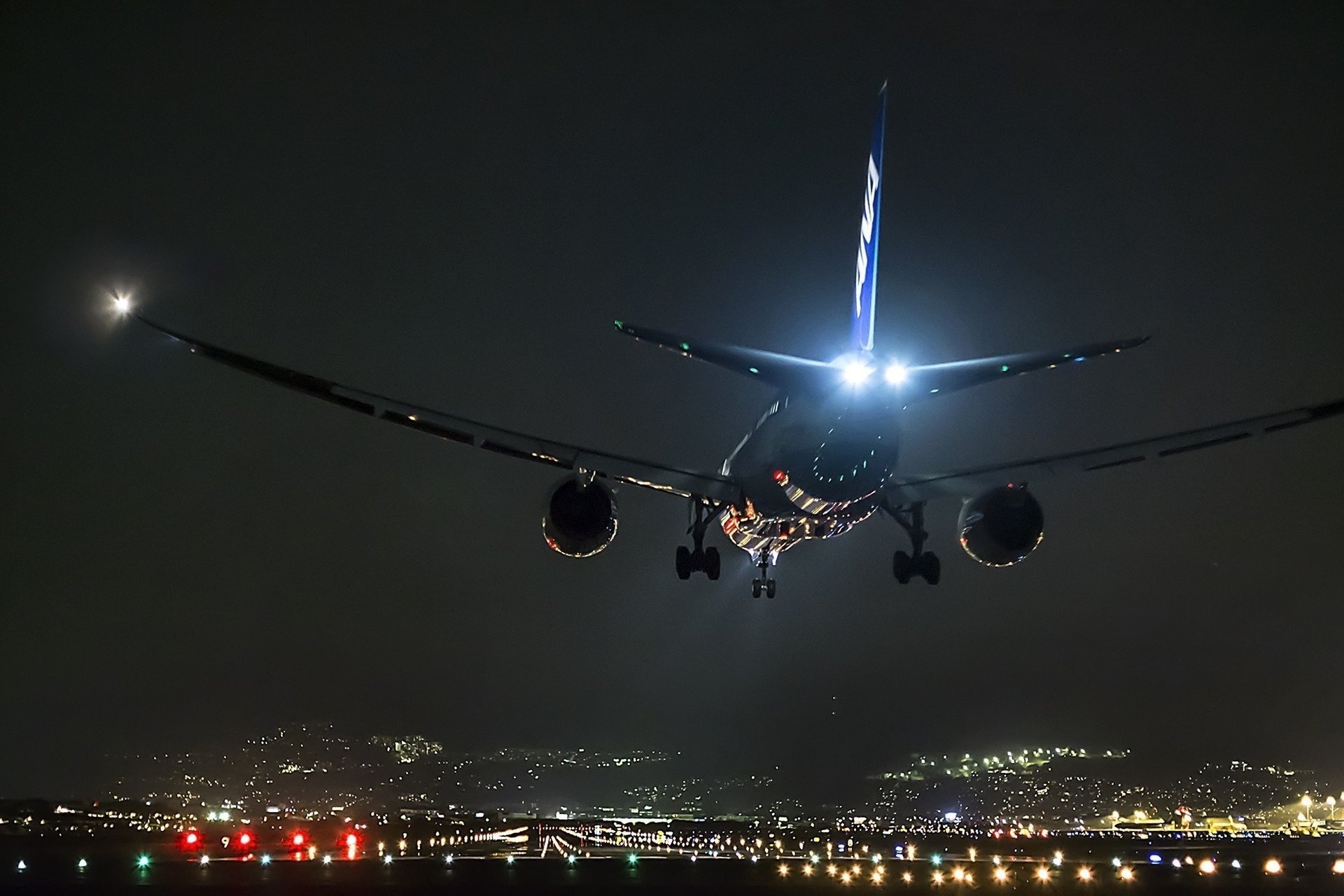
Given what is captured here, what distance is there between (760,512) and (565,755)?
4964 inches

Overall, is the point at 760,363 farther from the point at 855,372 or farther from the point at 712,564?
the point at 712,564

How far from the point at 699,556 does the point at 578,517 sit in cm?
486

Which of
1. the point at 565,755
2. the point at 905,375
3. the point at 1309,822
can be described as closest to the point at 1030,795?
the point at 1309,822

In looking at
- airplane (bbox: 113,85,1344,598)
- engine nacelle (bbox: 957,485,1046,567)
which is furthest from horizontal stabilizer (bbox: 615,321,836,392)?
engine nacelle (bbox: 957,485,1046,567)

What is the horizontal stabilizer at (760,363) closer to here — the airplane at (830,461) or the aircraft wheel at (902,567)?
the airplane at (830,461)

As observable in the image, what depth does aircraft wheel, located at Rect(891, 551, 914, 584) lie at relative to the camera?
99.9 feet

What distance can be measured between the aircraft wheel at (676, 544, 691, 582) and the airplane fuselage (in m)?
4.01

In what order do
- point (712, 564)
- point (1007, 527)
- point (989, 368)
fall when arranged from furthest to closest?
point (712, 564) < point (1007, 527) < point (989, 368)

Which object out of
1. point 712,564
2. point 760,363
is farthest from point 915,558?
point 760,363

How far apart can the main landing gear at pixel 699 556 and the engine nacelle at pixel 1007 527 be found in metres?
6.99

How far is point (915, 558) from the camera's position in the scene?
1203 inches

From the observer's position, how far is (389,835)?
51812 mm

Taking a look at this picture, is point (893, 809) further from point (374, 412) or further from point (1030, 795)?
point (374, 412)

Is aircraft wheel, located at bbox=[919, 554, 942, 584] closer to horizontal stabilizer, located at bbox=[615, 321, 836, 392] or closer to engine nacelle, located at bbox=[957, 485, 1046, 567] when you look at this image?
engine nacelle, located at bbox=[957, 485, 1046, 567]
